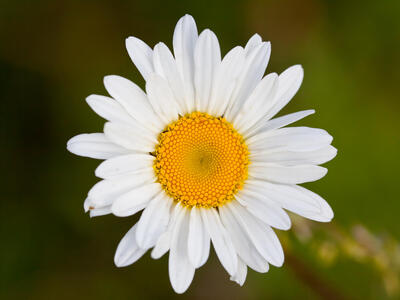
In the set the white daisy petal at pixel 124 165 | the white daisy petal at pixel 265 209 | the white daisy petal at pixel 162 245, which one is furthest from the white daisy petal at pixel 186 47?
the white daisy petal at pixel 162 245

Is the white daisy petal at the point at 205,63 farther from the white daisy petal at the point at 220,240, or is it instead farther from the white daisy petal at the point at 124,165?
the white daisy petal at the point at 220,240

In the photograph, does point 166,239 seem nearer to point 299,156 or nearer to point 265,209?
point 265,209

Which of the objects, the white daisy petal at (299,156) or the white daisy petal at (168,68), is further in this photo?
the white daisy petal at (299,156)

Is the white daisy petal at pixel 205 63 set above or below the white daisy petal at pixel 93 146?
above

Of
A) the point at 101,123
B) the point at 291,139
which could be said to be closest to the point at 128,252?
the point at 291,139

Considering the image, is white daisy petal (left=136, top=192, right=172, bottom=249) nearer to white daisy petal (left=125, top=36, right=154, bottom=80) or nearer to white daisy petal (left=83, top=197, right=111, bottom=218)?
white daisy petal (left=83, top=197, right=111, bottom=218)
